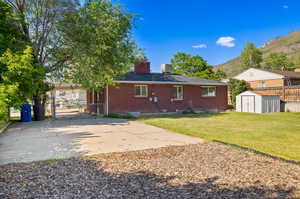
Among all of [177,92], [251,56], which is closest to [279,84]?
[177,92]

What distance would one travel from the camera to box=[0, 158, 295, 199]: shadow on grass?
9.46 ft

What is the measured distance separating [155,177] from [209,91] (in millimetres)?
16998

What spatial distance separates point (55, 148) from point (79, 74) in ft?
25.8

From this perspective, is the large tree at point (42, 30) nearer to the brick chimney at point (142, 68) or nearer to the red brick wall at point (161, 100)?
the red brick wall at point (161, 100)

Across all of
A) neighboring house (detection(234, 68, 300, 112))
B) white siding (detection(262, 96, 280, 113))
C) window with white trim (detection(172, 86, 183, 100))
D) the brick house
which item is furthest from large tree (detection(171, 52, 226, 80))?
window with white trim (detection(172, 86, 183, 100))

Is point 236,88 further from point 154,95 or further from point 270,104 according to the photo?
point 154,95

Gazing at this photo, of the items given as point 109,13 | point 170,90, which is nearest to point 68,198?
point 109,13

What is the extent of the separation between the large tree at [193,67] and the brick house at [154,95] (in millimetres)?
13885

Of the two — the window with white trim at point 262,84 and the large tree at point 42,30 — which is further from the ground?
the large tree at point 42,30

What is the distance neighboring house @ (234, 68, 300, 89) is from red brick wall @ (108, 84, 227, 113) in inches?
440


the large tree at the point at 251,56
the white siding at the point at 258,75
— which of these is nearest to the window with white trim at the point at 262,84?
the white siding at the point at 258,75

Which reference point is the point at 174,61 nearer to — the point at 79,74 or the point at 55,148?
the point at 79,74

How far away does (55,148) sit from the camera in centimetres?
565

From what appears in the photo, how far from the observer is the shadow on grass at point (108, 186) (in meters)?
2.88
